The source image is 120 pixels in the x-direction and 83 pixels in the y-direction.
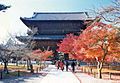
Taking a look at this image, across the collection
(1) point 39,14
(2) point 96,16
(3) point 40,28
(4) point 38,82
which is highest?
(1) point 39,14

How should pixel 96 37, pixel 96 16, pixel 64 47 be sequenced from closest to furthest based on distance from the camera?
pixel 96 16 < pixel 96 37 < pixel 64 47

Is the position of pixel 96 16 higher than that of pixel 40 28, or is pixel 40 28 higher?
pixel 40 28

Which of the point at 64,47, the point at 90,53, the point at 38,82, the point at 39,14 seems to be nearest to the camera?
the point at 38,82

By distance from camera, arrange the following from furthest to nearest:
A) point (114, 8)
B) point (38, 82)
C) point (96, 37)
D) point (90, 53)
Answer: point (90, 53) → point (96, 37) → point (38, 82) → point (114, 8)

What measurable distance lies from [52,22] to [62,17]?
476 cm

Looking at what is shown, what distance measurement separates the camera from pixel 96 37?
26.9 m

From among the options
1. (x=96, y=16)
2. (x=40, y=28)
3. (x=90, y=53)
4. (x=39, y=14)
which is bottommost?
(x=90, y=53)

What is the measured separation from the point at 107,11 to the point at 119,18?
80 cm

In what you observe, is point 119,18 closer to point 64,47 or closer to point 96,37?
point 96,37

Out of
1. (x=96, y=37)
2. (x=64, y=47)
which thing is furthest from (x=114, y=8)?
(x=64, y=47)

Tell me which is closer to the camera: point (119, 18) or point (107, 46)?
point (119, 18)

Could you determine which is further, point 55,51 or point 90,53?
point 55,51

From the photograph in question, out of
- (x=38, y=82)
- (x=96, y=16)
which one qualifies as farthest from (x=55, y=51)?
(x=96, y=16)

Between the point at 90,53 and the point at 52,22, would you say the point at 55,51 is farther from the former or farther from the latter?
the point at 90,53
